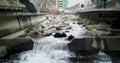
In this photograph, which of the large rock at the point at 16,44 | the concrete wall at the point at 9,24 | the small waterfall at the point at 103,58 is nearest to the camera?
the small waterfall at the point at 103,58

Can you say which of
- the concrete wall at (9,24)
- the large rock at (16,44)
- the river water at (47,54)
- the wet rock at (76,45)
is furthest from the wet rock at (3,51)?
the wet rock at (76,45)

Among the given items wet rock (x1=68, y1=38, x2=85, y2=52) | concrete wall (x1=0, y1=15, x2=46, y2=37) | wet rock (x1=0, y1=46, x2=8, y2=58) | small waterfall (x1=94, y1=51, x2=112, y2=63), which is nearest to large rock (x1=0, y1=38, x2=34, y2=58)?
wet rock (x1=0, y1=46, x2=8, y2=58)

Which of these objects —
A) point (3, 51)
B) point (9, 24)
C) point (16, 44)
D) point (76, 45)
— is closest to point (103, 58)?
point (76, 45)

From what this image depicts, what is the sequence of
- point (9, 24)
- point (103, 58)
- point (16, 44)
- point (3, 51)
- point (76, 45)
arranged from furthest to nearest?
1. point (9, 24)
2. point (16, 44)
3. point (76, 45)
4. point (3, 51)
5. point (103, 58)

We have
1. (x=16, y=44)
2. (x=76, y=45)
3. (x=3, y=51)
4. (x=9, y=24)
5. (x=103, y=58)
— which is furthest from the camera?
(x=9, y=24)

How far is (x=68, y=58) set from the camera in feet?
22.9

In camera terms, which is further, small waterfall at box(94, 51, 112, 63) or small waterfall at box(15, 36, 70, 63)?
small waterfall at box(15, 36, 70, 63)

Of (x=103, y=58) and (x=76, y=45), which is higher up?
(x=76, y=45)

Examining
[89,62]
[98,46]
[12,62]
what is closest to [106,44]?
[98,46]

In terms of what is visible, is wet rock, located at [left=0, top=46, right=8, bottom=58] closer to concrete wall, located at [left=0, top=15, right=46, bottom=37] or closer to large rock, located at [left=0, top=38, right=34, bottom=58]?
large rock, located at [left=0, top=38, right=34, bottom=58]

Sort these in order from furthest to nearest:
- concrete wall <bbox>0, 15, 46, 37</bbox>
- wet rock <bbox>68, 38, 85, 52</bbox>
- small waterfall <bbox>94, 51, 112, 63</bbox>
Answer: concrete wall <bbox>0, 15, 46, 37</bbox> < wet rock <bbox>68, 38, 85, 52</bbox> < small waterfall <bbox>94, 51, 112, 63</bbox>

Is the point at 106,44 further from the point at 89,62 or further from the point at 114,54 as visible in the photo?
the point at 89,62

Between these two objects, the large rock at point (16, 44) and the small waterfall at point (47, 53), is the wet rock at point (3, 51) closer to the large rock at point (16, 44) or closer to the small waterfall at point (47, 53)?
the large rock at point (16, 44)

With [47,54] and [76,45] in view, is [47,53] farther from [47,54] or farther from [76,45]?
[76,45]
